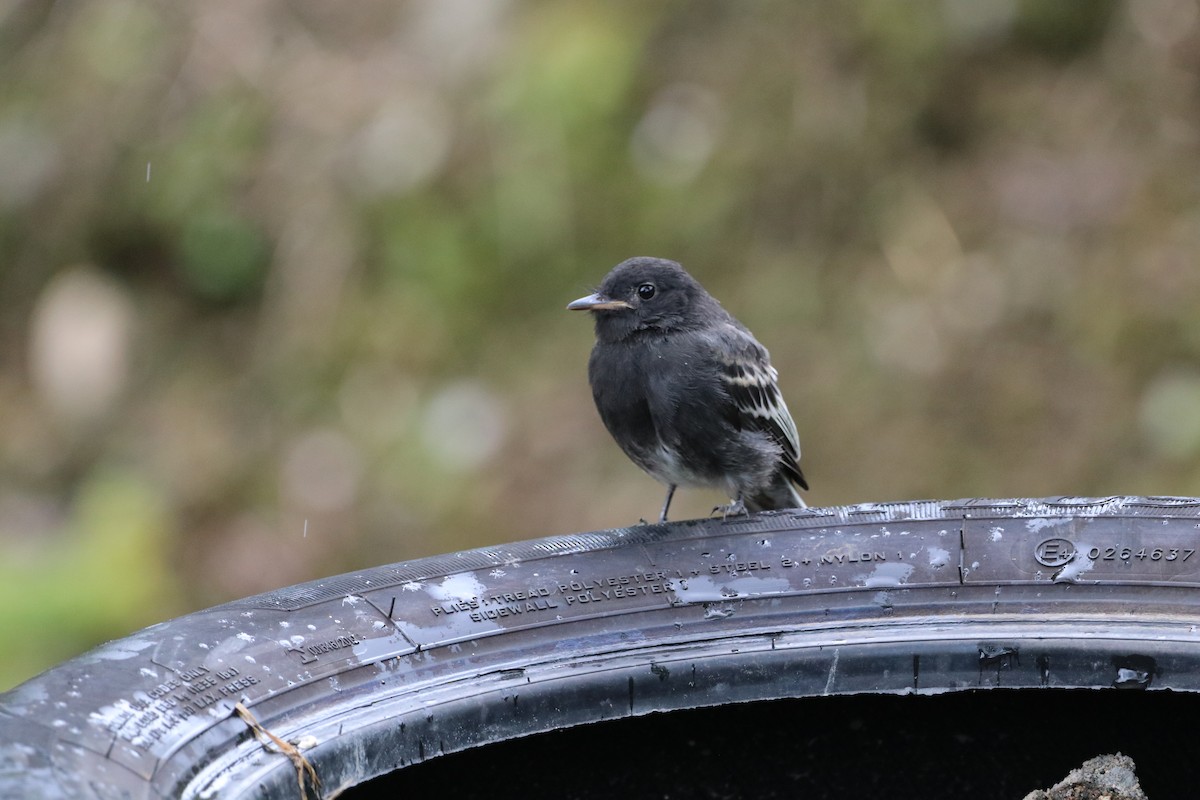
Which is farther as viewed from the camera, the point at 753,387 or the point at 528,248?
the point at 528,248

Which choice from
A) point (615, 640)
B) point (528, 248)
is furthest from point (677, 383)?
point (528, 248)

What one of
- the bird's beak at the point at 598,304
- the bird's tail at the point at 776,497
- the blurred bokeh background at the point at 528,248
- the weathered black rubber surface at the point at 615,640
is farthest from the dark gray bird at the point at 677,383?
the blurred bokeh background at the point at 528,248

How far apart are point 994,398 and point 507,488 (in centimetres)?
243

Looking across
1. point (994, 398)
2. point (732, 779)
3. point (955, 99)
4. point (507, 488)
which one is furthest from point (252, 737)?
point (955, 99)

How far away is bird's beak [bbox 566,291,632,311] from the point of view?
421 centimetres

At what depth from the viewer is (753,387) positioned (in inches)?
175

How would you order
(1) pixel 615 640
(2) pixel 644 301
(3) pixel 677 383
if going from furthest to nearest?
(2) pixel 644 301, (3) pixel 677 383, (1) pixel 615 640

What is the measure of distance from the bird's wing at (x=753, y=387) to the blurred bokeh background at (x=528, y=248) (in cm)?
237

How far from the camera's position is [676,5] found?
327 inches

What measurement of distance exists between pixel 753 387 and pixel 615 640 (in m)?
1.91

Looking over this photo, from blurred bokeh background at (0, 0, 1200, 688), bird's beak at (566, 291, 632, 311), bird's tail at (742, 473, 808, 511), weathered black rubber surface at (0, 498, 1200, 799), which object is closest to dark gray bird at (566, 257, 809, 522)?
bird's beak at (566, 291, 632, 311)

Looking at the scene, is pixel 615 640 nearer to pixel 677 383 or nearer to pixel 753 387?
pixel 677 383

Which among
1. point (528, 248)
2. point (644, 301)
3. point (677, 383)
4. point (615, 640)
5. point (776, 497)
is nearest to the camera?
point (615, 640)

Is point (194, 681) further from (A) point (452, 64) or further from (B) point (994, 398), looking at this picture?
(A) point (452, 64)
